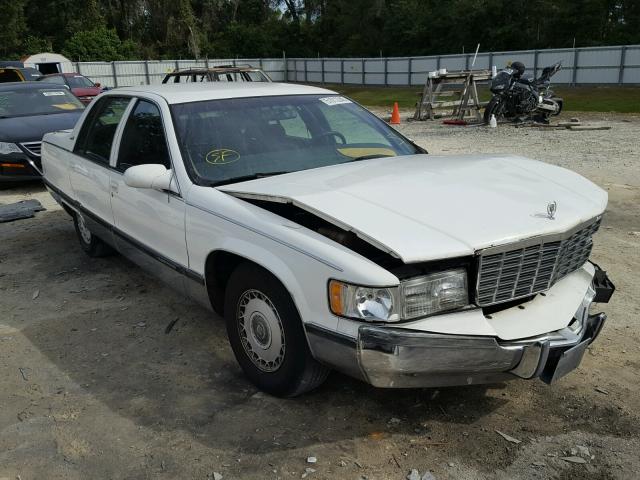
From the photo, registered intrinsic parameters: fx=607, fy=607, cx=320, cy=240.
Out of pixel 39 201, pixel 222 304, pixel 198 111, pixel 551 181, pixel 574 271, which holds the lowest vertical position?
pixel 39 201

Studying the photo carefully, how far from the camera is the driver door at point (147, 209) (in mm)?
3822

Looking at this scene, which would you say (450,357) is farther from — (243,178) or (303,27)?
(303,27)

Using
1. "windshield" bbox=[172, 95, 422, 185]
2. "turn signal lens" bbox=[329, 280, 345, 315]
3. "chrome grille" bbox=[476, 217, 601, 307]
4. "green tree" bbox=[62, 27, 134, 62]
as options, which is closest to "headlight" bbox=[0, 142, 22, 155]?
"windshield" bbox=[172, 95, 422, 185]

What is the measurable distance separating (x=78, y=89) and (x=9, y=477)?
18.8m

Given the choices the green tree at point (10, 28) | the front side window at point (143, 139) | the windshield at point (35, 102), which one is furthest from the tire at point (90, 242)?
the green tree at point (10, 28)

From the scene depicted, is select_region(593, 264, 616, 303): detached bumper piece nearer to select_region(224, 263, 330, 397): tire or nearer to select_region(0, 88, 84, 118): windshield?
select_region(224, 263, 330, 397): tire

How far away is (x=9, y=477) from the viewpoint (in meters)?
2.82

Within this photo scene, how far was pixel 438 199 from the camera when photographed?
3117mm

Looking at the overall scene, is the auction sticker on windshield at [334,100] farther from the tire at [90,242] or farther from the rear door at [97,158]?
the tire at [90,242]

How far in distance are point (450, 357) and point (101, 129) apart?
3717mm

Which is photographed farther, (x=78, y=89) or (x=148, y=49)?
(x=148, y=49)

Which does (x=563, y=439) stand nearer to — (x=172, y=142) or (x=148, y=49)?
(x=172, y=142)

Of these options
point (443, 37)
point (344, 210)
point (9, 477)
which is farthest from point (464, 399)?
point (443, 37)

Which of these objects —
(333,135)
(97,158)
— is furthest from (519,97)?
(97,158)
